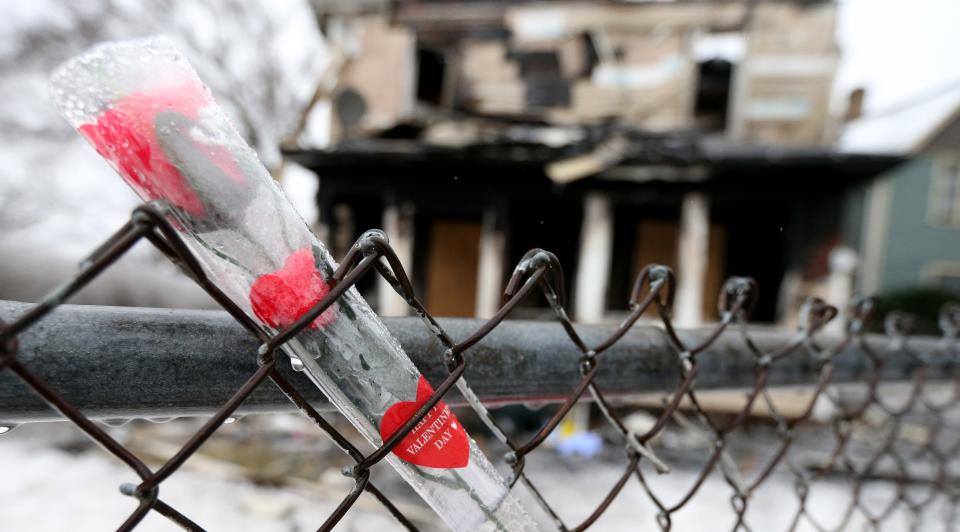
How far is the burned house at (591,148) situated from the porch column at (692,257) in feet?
0.07

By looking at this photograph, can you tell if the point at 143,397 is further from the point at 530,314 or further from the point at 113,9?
the point at 113,9

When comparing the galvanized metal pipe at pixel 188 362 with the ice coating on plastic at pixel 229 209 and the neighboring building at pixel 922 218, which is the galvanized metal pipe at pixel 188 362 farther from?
the neighboring building at pixel 922 218

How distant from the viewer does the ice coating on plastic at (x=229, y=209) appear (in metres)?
0.43

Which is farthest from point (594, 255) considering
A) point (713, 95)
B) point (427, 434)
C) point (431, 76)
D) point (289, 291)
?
point (289, 291)

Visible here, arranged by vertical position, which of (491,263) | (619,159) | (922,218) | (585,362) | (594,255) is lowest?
(922,218)

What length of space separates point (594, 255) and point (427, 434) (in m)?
7.23

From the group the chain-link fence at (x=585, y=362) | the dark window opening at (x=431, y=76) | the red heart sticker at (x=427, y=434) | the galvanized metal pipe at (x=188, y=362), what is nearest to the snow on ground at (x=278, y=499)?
the chain-link fence at (x=585, y=362)

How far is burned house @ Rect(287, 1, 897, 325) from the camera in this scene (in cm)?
718

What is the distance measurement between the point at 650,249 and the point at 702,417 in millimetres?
8727

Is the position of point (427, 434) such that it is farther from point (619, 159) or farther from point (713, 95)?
point (713, 95)

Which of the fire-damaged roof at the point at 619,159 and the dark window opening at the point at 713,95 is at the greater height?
the dark window opening at the point at 713,95

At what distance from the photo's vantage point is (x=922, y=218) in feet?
43.6

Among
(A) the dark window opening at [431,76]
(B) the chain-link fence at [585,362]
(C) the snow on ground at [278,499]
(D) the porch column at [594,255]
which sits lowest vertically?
(C) the snow on ground at [278,499]

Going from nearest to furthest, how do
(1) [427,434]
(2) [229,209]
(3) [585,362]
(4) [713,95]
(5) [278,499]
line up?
Answer: 1. (2) [229,209]
2. (1) [427,434]
3. (3) [585,362]
4. (5) [278,499]
5. (4) [713,95]
